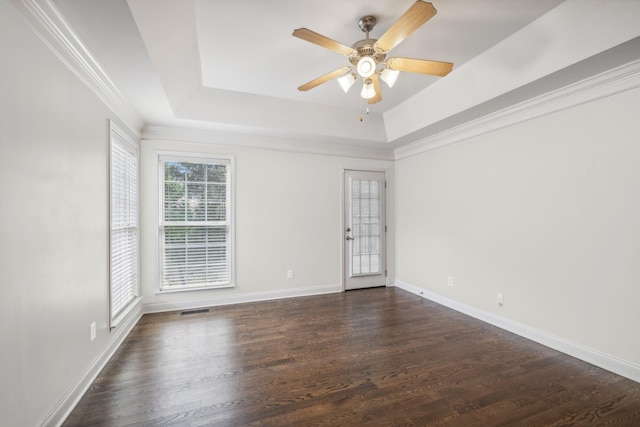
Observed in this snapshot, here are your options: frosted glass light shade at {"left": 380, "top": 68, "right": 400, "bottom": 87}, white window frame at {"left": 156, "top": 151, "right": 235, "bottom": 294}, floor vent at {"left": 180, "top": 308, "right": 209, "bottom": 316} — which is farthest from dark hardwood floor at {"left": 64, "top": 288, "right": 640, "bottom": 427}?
frosted glass light shade at {"left": 380, "top": 68, "right": 400, "bottom": 87}

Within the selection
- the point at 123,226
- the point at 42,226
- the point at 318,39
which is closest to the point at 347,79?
the point at 318,39

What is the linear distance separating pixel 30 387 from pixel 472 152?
173 inches

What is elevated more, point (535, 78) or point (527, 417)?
point (535, 78)

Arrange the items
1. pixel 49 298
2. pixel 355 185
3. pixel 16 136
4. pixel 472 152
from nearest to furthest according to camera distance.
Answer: pixel 16 136 < pixel 49 298 < pixel 472 152 < pixel 355 185

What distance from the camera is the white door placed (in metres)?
4.80

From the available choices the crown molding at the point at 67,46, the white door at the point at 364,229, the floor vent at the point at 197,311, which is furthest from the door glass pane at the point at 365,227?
the crown molding at the point at 67,46

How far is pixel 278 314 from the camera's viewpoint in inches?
146

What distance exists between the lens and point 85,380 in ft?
6.98

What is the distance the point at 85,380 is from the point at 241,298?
213 centimetres

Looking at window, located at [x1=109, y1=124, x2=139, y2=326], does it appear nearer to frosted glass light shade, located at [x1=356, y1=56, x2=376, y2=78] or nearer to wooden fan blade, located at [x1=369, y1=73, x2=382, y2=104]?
frosted glass light shade, located at [x1=356, y1=56, x2=376, y2=78]

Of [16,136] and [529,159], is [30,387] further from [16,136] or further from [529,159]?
[529,159]

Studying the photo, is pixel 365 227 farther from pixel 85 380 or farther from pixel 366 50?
pixel 85 380

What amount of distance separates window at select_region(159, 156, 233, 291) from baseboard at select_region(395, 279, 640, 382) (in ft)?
10.5

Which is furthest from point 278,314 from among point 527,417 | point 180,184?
point 527,417
